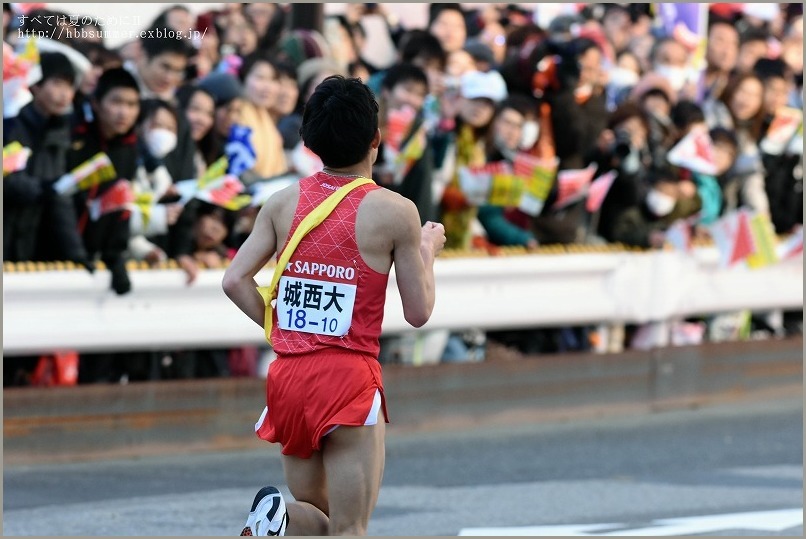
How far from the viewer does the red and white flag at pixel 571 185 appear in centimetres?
1177

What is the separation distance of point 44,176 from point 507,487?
300 cm

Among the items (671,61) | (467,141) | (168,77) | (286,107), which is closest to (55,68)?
(168,77)

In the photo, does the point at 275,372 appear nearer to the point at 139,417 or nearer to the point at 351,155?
the point at 351,155

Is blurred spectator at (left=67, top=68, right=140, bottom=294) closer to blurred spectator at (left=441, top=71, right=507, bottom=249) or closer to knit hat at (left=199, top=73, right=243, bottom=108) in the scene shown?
knit hat at (left=199, top=73, right=243, bottom=108)

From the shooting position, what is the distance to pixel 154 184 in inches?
395

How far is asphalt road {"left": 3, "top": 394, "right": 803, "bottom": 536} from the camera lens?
8133 mm

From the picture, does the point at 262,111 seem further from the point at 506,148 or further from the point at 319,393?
the point at 319,393

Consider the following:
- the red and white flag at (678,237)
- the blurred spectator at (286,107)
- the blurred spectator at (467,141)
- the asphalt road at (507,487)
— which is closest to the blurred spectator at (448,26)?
the blurred spectator at (467,141)

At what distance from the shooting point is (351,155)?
18.3ft

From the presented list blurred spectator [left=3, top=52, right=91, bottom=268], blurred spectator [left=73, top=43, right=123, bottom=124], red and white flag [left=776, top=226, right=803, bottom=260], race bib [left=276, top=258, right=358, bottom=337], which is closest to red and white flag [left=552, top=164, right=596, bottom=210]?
red and white flag [left=776, top=226, right=803, bottom=260]

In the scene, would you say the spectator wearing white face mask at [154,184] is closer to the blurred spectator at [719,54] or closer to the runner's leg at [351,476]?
the runner's leg at [351,476]

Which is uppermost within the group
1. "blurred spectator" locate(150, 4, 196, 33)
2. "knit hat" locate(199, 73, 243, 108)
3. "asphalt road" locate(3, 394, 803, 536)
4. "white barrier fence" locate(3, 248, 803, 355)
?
"blurred spectator" locate(150, 4, 196, 33)

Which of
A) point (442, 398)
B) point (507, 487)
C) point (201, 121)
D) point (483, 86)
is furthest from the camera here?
point (483, 86)

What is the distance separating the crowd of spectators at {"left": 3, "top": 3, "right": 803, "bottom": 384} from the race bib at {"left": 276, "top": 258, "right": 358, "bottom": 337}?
13.5 feet
